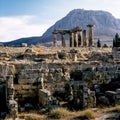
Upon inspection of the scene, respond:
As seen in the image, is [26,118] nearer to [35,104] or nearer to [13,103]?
[13,103]

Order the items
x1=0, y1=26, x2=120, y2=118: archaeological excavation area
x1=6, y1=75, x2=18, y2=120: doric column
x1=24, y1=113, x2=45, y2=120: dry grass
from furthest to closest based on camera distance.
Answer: x1=0, y1=26, x2=120, y2=118: archaeological excavation area
x1=6, y1=75, x2=18, y2=120: doric column
x1=24, y1=113, x2=45, y2=120: dry grass

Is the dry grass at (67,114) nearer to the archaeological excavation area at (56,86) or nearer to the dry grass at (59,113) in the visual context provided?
the dry grass at (59,113)

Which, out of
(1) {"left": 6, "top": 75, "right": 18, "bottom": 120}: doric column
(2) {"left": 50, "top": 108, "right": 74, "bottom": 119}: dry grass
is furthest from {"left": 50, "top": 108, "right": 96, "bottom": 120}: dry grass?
(1) {"left": 6, "top": 75, "right": 18, "bottom": 120}: doric column

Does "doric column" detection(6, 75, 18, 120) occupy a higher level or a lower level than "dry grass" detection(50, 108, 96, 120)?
higher

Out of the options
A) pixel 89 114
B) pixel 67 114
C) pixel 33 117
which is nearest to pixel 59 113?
pixel 67 114

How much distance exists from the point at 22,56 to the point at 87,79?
→ 10.6 metres

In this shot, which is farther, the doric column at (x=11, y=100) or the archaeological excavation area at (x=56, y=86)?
the archaeological excavation area at (x=56, y=86)

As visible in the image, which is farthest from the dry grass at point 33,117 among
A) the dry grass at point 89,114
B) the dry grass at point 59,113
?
the dry grass at point 89,114

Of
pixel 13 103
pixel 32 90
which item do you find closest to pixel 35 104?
pixel 32 90

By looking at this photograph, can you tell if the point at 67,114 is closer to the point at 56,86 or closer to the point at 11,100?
the point at 11,100

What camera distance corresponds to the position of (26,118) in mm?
16062

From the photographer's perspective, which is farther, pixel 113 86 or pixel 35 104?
pixel 113 86

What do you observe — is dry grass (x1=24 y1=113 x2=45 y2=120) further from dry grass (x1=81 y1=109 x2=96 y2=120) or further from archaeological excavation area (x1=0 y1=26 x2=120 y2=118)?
dry grass (x1=81 y1=109 x2=96 y2=120)

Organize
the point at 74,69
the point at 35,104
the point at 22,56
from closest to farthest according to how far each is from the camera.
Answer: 1. the point at 35,104
2. the point at 74,69
3. the point at 22,56
